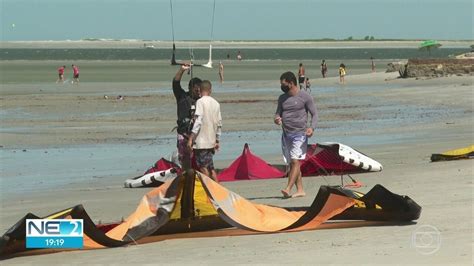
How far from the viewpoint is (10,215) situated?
12008 mm

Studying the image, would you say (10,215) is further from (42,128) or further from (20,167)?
(42,128)

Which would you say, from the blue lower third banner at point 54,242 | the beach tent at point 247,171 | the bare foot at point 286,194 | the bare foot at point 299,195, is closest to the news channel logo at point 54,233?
the blue lower third banner at point 54,242

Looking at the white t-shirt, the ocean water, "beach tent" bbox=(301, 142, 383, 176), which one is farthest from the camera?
the ocean water

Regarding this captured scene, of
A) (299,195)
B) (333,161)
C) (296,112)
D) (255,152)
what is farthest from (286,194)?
(255,152)

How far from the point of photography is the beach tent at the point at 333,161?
14172mm

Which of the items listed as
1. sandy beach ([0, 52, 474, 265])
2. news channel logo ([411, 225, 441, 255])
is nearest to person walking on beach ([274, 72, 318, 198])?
sandy beach ([0, 52, 474, 265])

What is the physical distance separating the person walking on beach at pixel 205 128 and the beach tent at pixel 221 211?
74.9 inches

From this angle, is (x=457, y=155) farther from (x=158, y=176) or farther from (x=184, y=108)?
(x=184, y=108)

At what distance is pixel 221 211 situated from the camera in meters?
9.41

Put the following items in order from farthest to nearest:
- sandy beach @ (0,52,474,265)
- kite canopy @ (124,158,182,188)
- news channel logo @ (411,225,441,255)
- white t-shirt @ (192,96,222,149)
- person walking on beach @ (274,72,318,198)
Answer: kite canopy @ (124,158,182,188)
person walking on beach @ (274,72,318,198)
white t-shirt @ (192,96,222,149)
sandy beach @ (0,52,474,265)
news channel logo @ (411,225,441,255)

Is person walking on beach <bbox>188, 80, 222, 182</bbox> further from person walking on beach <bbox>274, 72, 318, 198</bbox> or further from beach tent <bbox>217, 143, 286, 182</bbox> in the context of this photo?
beach tent <bbox>217, 143, 286, 182</bbox>

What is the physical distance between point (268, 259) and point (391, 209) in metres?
1.75

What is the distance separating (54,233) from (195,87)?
3.64 m

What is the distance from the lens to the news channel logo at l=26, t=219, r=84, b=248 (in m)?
8.83
